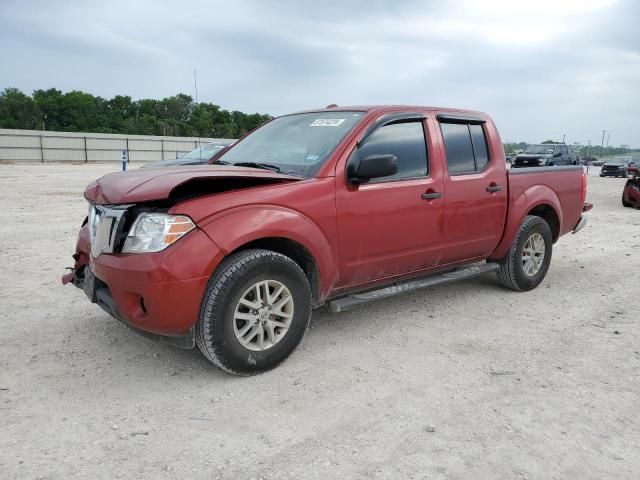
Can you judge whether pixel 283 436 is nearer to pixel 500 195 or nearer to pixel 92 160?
pixel 500 195

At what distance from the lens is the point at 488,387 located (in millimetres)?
3256

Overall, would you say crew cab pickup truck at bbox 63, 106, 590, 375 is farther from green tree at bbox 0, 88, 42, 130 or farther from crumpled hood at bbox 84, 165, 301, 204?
green tree at bbox 0, 88, 42, 130

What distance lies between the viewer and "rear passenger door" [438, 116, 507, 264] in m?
4.48

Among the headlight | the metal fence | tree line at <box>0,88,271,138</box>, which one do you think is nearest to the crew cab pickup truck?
the headlight

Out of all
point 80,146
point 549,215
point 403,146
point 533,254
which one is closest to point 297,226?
point 403,146

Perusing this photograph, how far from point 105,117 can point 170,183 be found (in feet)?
231

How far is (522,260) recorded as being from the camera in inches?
209

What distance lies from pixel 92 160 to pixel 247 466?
43153 millimetres

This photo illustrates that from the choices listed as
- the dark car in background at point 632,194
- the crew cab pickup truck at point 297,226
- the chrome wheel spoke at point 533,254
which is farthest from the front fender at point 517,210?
the dark car in background at point 632,194

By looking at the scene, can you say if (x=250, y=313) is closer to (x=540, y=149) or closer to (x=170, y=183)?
(x=170, y=183)

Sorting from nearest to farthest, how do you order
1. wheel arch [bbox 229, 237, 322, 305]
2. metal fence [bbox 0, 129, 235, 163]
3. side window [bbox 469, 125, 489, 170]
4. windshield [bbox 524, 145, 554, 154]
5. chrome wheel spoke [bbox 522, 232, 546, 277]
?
wheel arch [bbox 229, 237, 322, 305] < side window [bbox 469, 125, 489, 170] < chrome wheel spoke [bbox 522, 232, 546, 277] < windshield [bbox 524, 145, 554, 154] < metal fence [bbox 0, 129, 235, 163]

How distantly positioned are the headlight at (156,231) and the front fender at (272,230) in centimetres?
13

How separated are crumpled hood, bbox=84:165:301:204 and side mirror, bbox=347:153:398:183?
0.45m

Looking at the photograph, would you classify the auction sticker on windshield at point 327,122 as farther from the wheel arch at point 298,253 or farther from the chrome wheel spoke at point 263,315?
the chrome wheel spoke at point 263,315
